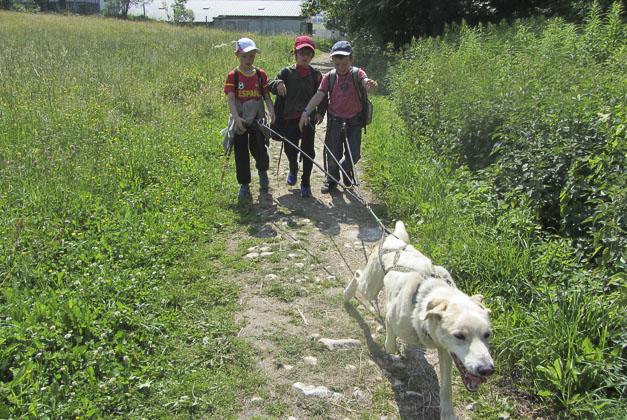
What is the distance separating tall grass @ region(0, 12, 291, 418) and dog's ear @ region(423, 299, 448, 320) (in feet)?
4.75

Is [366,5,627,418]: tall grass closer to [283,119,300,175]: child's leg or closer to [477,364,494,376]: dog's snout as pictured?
[477,364,494,376]: dog's snout

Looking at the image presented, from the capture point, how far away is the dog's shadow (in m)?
3.00

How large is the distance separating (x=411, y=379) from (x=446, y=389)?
1.65 ft

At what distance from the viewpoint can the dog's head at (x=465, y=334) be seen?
229cm

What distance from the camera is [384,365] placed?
134 inches

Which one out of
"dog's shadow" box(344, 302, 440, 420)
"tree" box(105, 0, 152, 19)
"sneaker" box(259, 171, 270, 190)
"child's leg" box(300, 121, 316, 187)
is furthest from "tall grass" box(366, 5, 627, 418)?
"tree" box(105, 0, 152, 19)

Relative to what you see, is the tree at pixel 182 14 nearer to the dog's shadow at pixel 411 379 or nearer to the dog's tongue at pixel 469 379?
the dog's shadow at pixel 411 379

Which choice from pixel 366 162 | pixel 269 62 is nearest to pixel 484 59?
pixel 366 162

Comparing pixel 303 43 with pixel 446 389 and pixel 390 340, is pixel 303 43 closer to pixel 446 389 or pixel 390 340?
pixel 390 340

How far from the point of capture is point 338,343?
3.61 metres

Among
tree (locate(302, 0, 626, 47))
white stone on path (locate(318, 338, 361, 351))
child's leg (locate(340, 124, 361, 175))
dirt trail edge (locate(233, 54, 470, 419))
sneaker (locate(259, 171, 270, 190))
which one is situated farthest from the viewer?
tree (locate(302, 0, 626, 47))

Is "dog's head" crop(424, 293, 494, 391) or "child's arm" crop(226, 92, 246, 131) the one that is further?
"child's arm" crop(226, 92, 246, 131)

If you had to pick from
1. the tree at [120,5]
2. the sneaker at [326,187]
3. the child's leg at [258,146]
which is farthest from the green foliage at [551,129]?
the tree at [120,5]

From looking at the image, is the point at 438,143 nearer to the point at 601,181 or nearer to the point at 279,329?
the point at 601,181
